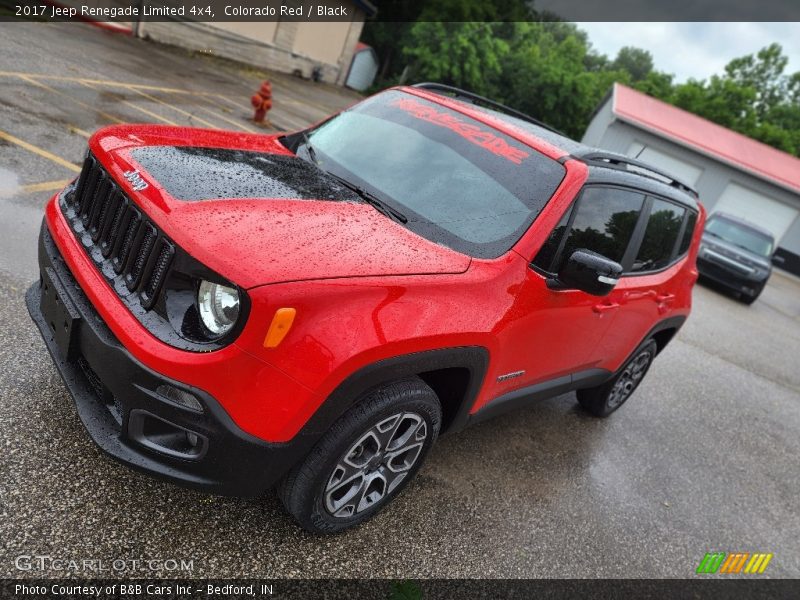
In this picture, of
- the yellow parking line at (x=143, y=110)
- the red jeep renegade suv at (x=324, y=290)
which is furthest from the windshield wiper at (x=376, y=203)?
the yellow parking line at (x=143, y=110)

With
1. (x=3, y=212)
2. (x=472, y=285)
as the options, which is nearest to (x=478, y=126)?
(x=472, y=285)

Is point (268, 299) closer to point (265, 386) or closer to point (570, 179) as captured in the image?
point (265, 386)

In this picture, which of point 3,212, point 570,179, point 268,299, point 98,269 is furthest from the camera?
point 3,212

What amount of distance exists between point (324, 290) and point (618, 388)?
140 inches

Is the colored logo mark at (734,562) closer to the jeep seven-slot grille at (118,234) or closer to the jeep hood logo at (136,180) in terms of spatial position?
the jeep seven-slot grille at (118,234)

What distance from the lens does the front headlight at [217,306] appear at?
2.09m

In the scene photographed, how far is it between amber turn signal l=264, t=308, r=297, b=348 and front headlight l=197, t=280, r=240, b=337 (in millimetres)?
153

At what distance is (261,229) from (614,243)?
2.24 meters

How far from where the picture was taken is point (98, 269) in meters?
2.41

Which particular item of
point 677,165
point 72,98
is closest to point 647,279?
point 72,98

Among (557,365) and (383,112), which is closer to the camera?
(557,365)

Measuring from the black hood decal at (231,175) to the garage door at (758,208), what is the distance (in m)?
26.4

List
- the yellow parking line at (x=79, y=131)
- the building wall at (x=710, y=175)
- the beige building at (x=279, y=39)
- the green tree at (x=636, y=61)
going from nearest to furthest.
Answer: the yellow parking line at (x=79, y=131), the beige building at (x=279, y=39), the building wall at (x=710, y=175), the green tree at (x=636, y=61)

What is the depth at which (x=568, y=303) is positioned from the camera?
3.19m
